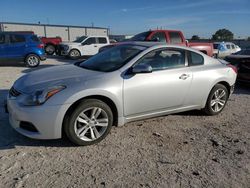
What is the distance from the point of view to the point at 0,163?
3.47 m

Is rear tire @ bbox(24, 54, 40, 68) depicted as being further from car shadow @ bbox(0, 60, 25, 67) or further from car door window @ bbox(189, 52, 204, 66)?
car door window @ bbox(189, 52, 204, 66)

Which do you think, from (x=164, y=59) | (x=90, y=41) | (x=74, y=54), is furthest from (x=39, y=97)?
(x=90, y=41)

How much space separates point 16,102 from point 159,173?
220 centimetres

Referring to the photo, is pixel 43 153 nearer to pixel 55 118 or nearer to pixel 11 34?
pixel 55 118

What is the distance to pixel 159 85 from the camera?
4555 millimetres

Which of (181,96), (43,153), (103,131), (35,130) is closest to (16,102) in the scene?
(35,130)

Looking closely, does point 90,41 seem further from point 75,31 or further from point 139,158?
point 75,31

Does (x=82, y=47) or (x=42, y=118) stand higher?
(x=82, y=47)

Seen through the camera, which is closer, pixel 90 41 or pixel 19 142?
pixel 19 142

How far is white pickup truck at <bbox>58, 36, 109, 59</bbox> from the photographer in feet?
59.0

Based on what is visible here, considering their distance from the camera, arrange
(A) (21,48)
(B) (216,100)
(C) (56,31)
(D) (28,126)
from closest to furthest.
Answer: (D) (28,126), (B) (216,100), (A) (21,48), (C) (56,31)

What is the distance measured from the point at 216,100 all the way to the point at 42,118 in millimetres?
3550

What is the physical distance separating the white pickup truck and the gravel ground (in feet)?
43.9

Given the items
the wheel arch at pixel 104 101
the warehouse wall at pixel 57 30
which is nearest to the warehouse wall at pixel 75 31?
the warehouse wall at pixel 57 30
